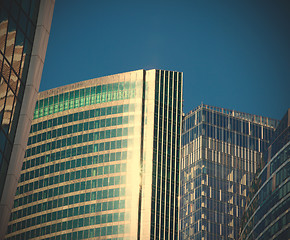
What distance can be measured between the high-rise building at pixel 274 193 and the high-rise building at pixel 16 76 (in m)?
69.3

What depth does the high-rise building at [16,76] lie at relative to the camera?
54.0 m

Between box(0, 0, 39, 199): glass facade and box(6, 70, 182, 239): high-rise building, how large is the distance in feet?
327

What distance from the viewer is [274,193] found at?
125188mm

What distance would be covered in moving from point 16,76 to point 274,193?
255 ft

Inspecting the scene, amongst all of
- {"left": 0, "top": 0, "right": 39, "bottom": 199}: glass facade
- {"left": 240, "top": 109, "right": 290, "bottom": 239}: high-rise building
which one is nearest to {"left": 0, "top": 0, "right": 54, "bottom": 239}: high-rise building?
{"left": 0, "top": 0, "right": 39, "bottom": 199}: glass facade

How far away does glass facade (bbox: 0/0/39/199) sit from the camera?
175 ft

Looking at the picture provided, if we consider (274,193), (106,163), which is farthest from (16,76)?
(106,163)

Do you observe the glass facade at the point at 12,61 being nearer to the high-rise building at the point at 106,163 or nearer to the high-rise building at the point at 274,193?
the high-rise building at the point at 274,193

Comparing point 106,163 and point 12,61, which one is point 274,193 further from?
point 12,61

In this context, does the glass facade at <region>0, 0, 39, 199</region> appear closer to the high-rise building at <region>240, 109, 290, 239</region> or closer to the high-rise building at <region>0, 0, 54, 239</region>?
the high-rise building at <region>0, 0, 54, 239</region>

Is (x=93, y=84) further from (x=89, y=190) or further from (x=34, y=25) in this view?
(x=34, y=25)

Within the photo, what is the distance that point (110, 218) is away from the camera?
15838cm

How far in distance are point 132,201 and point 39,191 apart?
26899mm

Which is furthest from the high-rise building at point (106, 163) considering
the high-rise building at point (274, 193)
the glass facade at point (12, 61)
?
the glass facade at point (12, 61)
